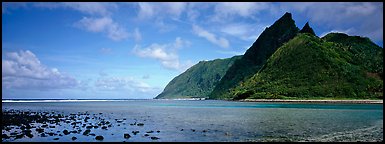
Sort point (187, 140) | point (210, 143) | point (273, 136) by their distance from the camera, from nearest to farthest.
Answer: point (210, 143), point (187, 140), point (273, 136)

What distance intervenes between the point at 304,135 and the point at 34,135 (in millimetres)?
34375

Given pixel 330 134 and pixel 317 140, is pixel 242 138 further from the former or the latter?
pixel 330 134

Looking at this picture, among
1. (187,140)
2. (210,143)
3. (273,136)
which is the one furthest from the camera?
(273,136)

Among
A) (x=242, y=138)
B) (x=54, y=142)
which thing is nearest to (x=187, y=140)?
(x=242, y=138)

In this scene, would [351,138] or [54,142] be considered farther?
[351,138]

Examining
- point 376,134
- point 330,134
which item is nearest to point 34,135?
point 330,134

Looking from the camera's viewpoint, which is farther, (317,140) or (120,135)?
(120,135)

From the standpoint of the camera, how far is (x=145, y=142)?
117 ft

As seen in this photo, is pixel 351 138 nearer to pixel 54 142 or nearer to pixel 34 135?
pixel 54 142

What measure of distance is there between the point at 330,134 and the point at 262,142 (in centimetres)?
1277

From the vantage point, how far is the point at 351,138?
1500 inches

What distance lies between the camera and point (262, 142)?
115 ft

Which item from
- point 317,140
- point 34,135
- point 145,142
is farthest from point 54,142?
point 317,140

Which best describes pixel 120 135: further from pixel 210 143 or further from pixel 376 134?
pixel 376 134
